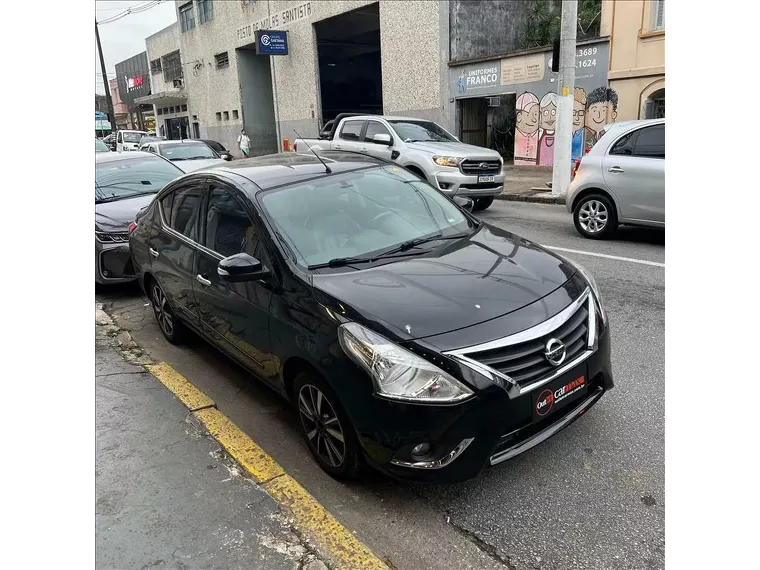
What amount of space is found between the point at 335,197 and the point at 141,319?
3.29 meters

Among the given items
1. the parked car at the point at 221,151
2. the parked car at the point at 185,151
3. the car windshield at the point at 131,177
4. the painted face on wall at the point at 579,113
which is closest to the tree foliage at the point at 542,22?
the painted face on wall at the point at 579,113

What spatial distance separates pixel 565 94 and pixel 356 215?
30.6 ft

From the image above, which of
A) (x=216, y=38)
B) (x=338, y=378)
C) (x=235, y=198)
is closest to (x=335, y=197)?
(x=235, y=198)

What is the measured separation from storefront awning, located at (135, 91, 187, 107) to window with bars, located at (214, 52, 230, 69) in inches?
284

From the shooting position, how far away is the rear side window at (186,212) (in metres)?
4.16

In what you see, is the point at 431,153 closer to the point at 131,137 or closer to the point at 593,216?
the point at 593,216

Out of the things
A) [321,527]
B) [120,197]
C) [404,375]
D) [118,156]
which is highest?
[118,156]

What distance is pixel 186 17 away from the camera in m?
37.7

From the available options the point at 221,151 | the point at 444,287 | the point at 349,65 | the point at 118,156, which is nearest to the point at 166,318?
the point at 444,287

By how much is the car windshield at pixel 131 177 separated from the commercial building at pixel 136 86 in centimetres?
4804

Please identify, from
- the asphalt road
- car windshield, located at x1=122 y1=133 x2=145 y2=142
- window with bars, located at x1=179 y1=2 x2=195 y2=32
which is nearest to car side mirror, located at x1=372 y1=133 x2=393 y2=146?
the asphalt road

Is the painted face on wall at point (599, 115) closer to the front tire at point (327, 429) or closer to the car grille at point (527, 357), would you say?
the car grille at point (527, 357)
